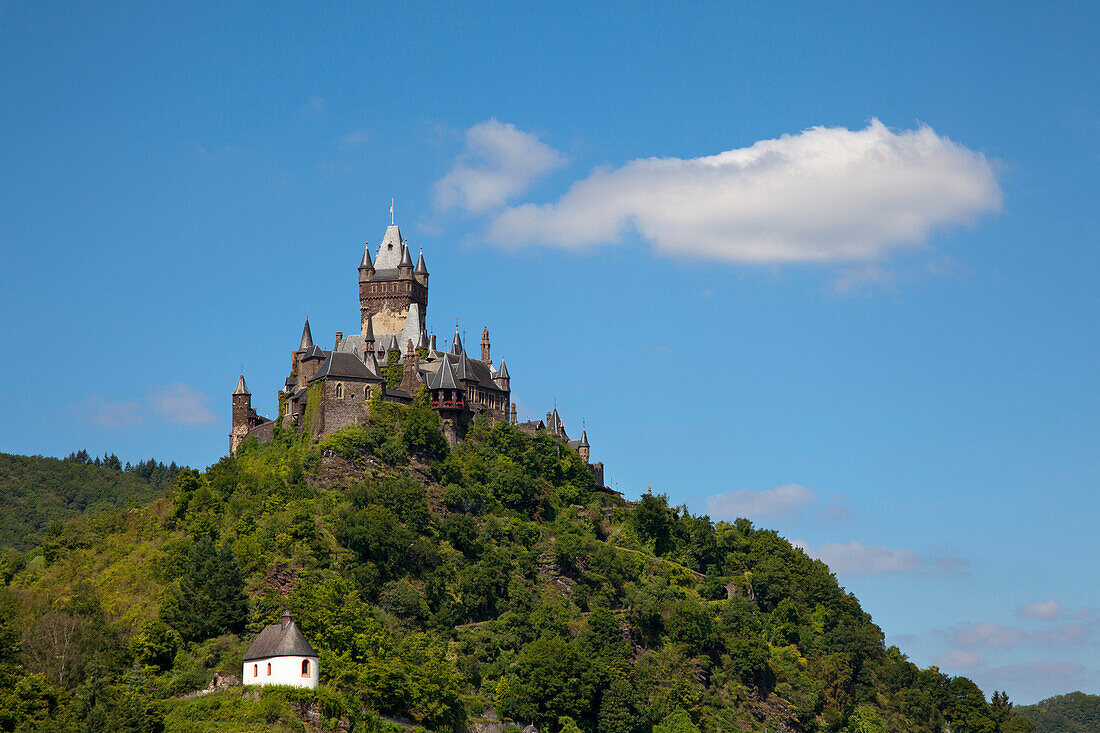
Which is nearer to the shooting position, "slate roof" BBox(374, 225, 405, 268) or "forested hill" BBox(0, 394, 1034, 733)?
"forested hill" BBox(0, 394, 1034, 733)

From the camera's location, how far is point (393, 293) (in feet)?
440

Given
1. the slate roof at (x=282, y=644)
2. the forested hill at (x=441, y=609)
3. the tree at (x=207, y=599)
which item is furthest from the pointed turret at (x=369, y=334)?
the slate roof at (x=282, y=644)

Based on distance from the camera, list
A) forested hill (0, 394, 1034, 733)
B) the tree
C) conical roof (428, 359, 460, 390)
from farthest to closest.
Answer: conical roof (428, 359, 460, 390) → the tree → forested hill (0, 394, 1034, 733)

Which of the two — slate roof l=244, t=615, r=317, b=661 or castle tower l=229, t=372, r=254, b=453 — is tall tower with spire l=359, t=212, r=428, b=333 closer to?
castle tower l=229, t=372, r=254, b=453

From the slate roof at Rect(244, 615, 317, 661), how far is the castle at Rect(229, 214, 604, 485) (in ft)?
99.4

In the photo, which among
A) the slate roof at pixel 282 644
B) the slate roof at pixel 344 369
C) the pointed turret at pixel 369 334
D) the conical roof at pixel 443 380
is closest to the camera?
the slate roof at pixel 282 644

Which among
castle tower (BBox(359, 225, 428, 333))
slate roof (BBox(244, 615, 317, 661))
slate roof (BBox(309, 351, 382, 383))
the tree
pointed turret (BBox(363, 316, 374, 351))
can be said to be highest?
castle tower (BBox(359, 225, 428, 333))

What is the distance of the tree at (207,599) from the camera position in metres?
94.8

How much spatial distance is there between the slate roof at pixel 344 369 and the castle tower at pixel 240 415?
41.2 feet

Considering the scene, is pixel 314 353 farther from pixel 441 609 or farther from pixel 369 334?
pixel 441 609

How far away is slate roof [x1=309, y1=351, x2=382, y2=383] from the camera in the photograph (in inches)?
4688

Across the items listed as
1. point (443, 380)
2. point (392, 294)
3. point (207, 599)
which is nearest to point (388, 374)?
point (443, 380)

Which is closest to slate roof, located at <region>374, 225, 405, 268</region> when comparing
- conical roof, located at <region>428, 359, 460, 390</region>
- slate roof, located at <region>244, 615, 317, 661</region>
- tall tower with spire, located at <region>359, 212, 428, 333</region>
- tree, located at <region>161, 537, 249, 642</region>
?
tall tower with spire, located at <region>359, 212, 428, 333</region>

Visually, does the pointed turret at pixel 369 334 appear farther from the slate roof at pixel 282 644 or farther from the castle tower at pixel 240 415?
the slate roof at pixel 282 644
